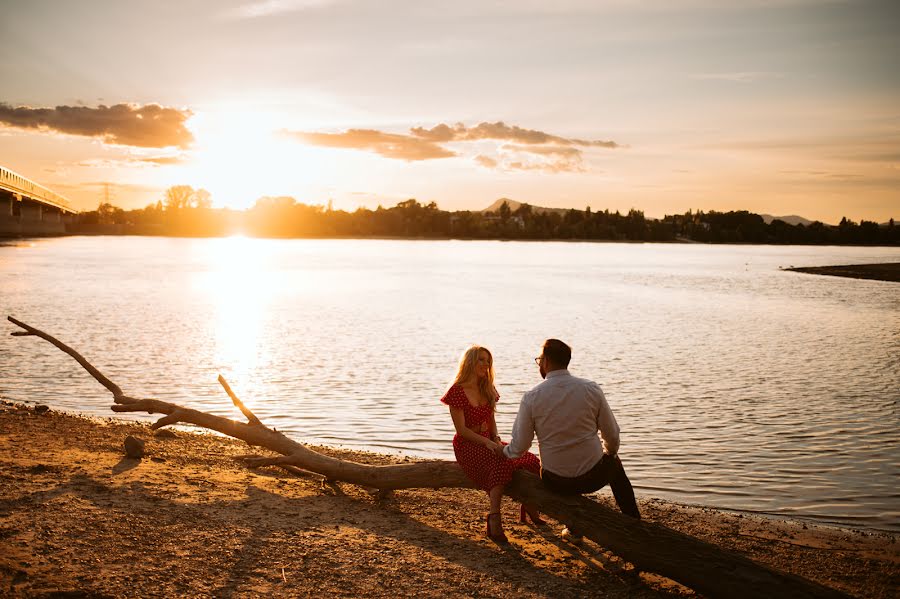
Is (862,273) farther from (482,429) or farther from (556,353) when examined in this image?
(556,353)

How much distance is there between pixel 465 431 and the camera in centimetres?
737

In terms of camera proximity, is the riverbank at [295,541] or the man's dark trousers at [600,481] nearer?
the riverbank at [295,541]

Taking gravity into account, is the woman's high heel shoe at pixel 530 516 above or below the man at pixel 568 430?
below

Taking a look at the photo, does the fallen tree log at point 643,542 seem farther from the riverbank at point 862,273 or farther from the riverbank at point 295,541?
the riverbank at point 862,273

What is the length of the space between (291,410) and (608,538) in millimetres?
9911

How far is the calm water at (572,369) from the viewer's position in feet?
38.3

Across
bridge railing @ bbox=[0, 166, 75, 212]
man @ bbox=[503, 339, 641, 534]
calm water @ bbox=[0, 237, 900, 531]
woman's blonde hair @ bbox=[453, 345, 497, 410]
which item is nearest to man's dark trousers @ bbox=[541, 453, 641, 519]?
man @ bbox=[503, 339, 641, 534]

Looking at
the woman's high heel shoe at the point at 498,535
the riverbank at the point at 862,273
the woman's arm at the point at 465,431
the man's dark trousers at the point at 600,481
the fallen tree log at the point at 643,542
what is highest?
the riverbank at the point at 862,273

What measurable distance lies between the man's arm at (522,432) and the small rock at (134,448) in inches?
219

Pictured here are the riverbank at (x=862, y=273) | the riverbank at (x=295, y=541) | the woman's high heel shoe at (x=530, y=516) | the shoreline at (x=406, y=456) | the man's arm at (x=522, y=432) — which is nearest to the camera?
the riverbank at (x=295, y=541)

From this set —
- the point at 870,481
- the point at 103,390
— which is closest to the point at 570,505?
the point at 870,481

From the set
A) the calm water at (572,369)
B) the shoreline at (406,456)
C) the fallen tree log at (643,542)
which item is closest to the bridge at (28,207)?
the calm water at (572,369)

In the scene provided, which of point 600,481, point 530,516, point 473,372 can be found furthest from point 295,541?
point 600,481

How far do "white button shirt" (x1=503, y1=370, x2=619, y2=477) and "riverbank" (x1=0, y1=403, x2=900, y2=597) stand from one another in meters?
1.05
